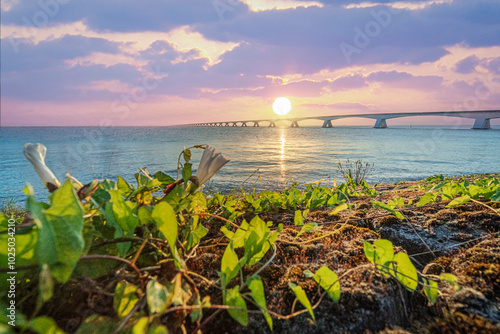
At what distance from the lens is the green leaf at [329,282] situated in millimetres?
821

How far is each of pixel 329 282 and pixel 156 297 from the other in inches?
20.7

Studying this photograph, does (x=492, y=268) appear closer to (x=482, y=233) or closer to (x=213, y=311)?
(x=482, y=233)

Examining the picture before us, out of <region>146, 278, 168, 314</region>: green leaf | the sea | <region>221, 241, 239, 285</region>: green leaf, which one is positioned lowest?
the sea

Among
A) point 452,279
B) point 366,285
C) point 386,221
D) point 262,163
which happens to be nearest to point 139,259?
point 366,285

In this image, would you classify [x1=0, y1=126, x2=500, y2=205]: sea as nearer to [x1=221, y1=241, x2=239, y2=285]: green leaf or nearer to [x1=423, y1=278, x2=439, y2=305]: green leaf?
[x1=221, y1=241, x2=239, y2=285]: green leaf

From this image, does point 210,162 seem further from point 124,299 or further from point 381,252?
point 381,252

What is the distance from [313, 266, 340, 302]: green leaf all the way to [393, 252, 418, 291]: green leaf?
0.22 metres

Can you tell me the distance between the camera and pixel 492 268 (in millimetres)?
907

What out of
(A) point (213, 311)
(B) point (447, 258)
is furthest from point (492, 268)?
(A) point (213, 311)

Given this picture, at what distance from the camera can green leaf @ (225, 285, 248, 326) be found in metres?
0.70

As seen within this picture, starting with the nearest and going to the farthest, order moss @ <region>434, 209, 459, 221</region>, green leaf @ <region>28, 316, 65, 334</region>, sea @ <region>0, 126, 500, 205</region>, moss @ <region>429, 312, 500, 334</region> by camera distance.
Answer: green leaf @ <region>28, 316, 65, 334</region> < moss @ <region>429, 312, 500, 334</region> < moss @ <region>434, 209, 459, 221</region> < sea @ <region>0, 126, 500, 205</region>

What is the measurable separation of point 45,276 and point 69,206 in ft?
0.58

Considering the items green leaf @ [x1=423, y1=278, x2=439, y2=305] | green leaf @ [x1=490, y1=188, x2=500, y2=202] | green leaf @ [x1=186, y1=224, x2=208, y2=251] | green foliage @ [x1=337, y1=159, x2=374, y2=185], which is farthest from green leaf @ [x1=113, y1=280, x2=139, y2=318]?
green foliage @ [x1=337, y1=159, x2=374, y2=185]

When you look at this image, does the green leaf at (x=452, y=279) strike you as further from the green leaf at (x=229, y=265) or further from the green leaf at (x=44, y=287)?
the green leaf at (x=44, y=287)
